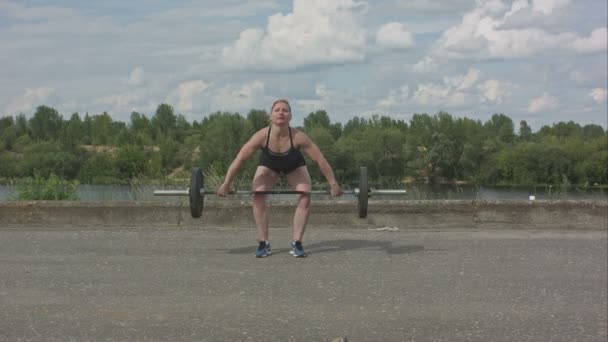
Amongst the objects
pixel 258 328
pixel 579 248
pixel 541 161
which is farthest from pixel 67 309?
pixel 541 161

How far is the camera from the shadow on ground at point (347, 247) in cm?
703

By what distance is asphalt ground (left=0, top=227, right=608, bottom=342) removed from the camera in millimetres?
4566

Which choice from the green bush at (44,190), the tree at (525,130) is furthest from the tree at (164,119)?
the green bush at (44,190)

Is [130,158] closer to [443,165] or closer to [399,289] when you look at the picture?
[443,165]

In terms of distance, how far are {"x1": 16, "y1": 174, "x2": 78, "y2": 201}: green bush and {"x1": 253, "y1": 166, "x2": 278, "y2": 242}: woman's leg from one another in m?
4.42

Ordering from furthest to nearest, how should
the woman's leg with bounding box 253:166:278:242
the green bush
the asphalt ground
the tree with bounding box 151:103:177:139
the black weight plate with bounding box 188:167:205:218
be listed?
the tree with bounding box 151:103:177:139
the green bush
the black weight plate with bounding box 188:167:205:218
the woman's leg with bounding box 253:166:278:242
the asphalt ground

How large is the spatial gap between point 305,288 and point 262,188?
5.43ft

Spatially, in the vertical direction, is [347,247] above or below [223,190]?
below

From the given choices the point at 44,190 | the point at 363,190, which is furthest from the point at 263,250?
the point at 44,190

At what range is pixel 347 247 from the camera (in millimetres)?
7246

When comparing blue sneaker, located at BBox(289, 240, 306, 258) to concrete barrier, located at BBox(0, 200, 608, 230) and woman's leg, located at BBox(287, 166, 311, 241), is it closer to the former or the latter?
woman's leg, located at BBox(287, 166, 311, 241)

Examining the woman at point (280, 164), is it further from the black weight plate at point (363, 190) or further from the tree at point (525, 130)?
the tree at point (525, 130)

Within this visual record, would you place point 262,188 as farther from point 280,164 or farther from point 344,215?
point 344,215

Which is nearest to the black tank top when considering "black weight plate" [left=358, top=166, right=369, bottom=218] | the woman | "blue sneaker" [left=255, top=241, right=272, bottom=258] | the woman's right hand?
the woman
